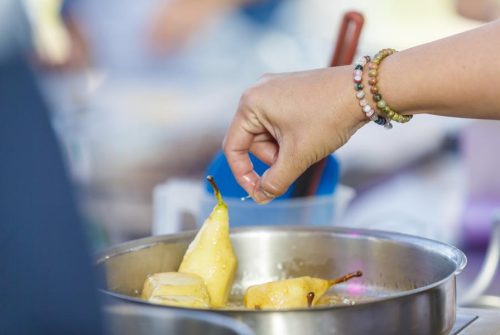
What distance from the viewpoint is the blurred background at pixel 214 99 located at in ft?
10.9

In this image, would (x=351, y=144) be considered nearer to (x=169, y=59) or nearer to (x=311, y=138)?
(x=169, y=59)

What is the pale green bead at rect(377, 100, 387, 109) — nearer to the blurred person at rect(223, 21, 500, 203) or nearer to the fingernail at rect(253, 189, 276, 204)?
the blurred person at rect(223, 21, 500, 203)

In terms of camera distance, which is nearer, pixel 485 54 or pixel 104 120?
pixel 485 54

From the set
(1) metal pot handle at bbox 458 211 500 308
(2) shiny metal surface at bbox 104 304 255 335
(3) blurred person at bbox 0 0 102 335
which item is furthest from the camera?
(1) metal pot handle at bbox 458 211 500 308

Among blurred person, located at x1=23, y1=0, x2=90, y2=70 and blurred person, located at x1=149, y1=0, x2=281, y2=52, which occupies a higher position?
blurred person, located at x1=149, y1=0, x2=281, y2=52

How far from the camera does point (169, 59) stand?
3.39 metres

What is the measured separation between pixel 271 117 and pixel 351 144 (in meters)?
2.31

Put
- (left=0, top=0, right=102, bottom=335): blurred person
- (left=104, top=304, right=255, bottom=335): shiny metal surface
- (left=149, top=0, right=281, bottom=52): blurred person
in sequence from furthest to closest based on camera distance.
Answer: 1. (left=149, top=0, right=281, bottom=52): blurred person
2. (left=104, top=304, right=255, bottom=335): shiny metal surface
3. (left=0, top=0, right=102, bottom=335): blurred person

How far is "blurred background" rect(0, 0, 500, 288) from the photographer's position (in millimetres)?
3326

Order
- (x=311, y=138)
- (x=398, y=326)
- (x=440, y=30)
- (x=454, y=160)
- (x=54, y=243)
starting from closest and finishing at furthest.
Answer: (x=54, y=243) → (x=398, y=326) → (x=311, y=138) → (x=440, y=30) → (x=454, y=160)

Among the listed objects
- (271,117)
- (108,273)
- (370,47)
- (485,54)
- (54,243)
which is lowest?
(108,273)

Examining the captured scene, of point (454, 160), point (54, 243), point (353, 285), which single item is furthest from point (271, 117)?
point (454, 160)

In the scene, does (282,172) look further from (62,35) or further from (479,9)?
(62,35)

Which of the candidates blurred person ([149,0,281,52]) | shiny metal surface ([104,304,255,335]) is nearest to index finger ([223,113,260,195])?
shiny metal surface ([104,304,255,335])
